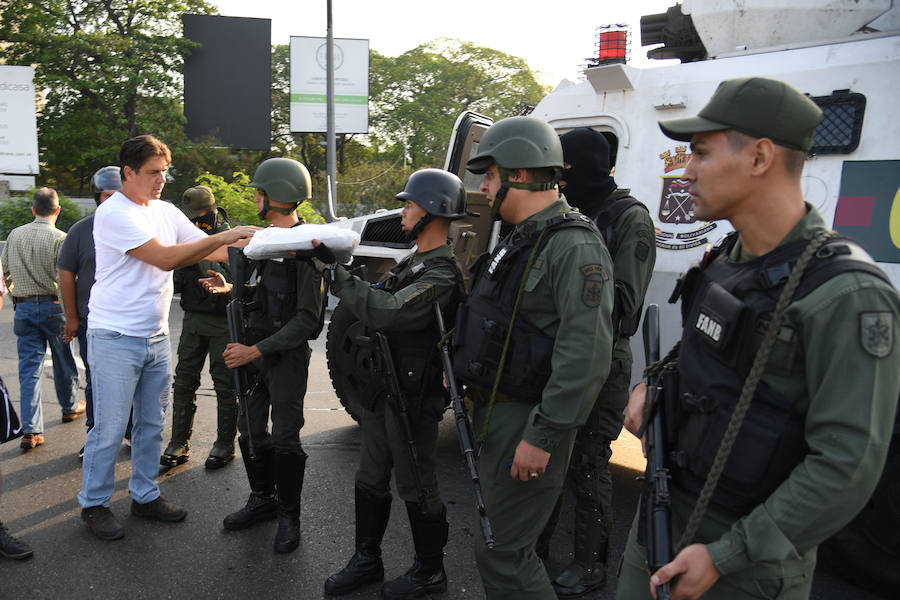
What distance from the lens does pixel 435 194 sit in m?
2.91

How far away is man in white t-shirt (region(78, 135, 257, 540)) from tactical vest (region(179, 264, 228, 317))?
87cm

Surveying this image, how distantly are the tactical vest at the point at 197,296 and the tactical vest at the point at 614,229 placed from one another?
2.53 m

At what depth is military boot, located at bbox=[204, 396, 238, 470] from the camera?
14.6ft

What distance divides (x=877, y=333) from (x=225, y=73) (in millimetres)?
28853

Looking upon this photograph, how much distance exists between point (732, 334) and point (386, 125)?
33208 mm

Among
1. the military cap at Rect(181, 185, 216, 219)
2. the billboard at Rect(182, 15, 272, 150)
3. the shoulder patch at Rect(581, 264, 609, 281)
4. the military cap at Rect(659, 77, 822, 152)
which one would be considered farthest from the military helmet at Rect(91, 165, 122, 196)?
the billboard at Rect(182, 15, 272, 150)

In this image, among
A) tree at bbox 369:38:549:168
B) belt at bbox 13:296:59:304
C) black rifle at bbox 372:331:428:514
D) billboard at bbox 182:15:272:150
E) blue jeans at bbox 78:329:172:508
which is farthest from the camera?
tree at bbox 369:38:549:168

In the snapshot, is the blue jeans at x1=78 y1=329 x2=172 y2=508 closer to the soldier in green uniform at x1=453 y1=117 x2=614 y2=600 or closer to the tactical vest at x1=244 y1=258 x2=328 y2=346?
the tactical vest at x1=244 y1=258 x2=328 y2=346

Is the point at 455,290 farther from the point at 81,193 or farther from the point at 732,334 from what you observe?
the point at 81,193

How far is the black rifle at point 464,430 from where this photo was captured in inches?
88.6

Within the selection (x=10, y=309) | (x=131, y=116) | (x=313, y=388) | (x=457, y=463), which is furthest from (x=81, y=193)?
(x=457, y=463)

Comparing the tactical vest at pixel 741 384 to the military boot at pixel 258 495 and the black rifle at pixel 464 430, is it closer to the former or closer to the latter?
the black rifle at pixel 464 430

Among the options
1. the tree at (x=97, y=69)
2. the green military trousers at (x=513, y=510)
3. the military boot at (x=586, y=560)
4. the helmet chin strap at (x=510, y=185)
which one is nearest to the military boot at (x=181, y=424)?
the military boot at (x=586, y=560)

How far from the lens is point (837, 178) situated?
331 cm
